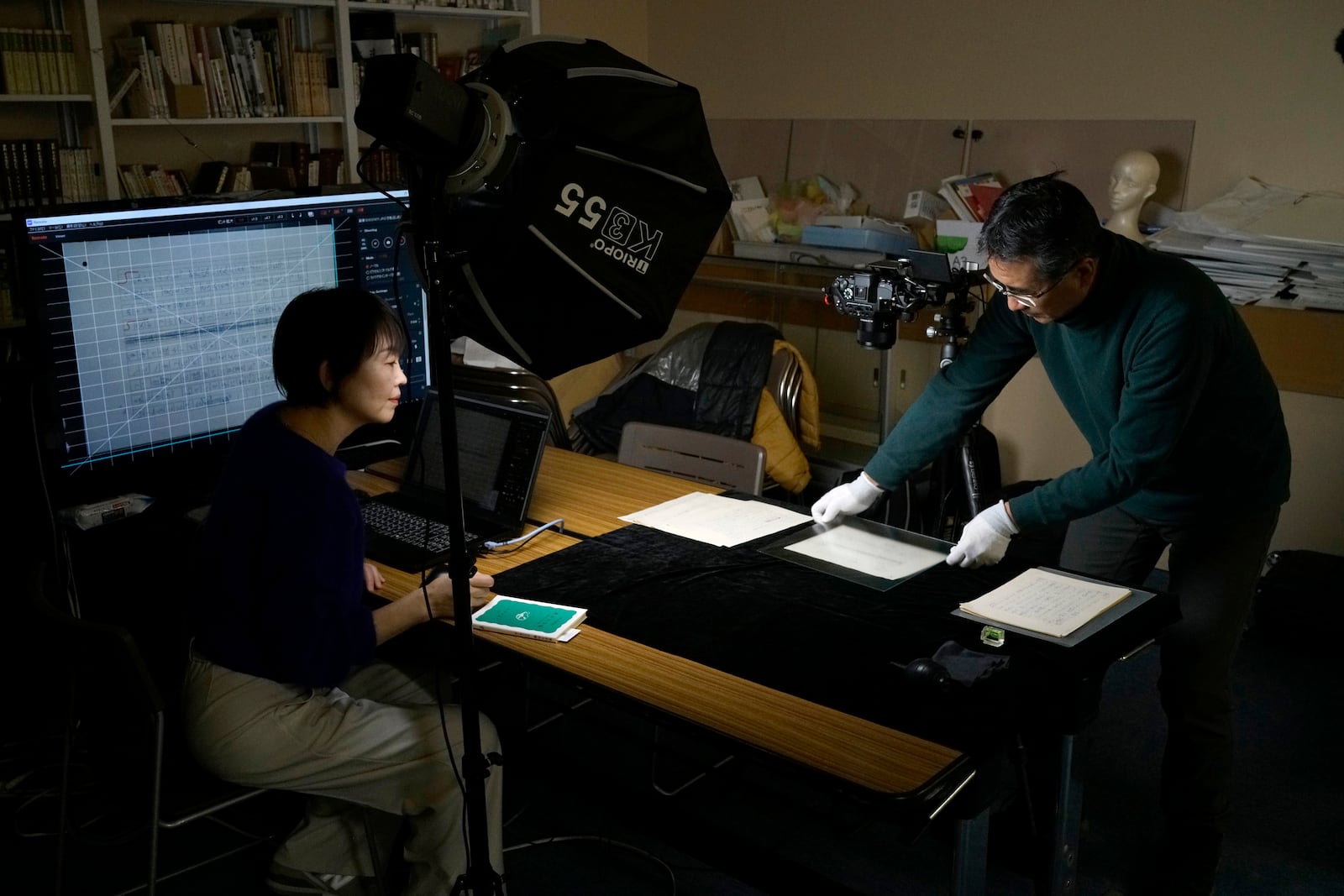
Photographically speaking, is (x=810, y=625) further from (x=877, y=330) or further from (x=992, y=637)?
(x=877, y=330)

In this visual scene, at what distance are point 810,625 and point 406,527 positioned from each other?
0.91 metres

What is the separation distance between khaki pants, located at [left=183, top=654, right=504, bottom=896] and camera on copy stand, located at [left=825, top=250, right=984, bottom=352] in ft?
4.35

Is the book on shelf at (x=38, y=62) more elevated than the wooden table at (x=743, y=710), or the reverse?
the book on shelf at (x=38, y=62)

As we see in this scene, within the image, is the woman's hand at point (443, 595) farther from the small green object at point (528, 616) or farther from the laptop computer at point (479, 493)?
the laptop computer at point (479, 493)

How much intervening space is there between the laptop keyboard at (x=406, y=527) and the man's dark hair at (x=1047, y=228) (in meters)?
1.13

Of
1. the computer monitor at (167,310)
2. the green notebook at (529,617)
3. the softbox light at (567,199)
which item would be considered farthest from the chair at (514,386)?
the softbox light at (567,199)

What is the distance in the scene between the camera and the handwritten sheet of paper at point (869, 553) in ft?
6.94

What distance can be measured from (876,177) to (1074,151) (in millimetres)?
757

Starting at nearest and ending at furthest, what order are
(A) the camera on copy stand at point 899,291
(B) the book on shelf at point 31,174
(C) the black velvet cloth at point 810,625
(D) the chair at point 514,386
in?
(C) the black velvet cloth at point 810,625 < (A) the camera on copy stand at point 899,291 < (D) the chair at point 514,386 < (B) the book on shelf at point 31,174

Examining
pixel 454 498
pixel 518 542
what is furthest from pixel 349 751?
pixel 454 498

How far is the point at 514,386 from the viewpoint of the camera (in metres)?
3.38

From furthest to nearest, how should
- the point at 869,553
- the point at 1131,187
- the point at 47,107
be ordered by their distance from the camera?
the point at 47,107 → the point at 1131,187 → the point at 869,553

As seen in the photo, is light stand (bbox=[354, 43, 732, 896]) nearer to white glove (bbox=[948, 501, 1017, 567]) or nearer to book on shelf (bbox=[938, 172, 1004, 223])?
white glove (bbox=[948, 501, 1017, 567])

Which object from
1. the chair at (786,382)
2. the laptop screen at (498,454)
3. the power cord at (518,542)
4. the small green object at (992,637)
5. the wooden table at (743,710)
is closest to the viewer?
the wooden table at (743,710)
